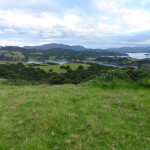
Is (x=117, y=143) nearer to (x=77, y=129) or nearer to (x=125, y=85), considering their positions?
(x=77, y=129)

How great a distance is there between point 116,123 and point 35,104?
14.2 feet

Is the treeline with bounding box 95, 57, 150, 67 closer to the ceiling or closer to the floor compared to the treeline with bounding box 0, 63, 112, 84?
closer to the ceiling

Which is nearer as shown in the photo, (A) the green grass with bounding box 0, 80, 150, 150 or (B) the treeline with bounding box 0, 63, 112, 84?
(A) the green grass with bounding box 0, 80, 150, 150

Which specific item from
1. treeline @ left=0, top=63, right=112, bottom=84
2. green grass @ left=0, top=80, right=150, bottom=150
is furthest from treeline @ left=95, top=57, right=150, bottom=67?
green grass @ left=0, top=80, right=150, bottom=150

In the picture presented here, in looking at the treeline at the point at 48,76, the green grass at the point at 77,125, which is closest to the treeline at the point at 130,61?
the treeline at the point at 48,76

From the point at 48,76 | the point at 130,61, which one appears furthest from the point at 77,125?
the point at 130,61

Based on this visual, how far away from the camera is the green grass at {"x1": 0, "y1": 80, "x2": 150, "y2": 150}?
4.54 meters

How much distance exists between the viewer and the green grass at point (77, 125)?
179 inches

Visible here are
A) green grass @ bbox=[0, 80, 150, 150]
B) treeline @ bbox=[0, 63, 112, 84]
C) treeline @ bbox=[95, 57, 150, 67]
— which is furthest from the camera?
treeline @ bbox=[95, 57, 150, 67]

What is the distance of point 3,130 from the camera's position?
543 cm

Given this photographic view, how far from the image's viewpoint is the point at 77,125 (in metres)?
5.74

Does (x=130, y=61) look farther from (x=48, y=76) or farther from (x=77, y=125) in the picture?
(x=77, y=125)

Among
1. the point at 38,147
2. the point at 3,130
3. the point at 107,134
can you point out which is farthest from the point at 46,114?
the point at 107,134

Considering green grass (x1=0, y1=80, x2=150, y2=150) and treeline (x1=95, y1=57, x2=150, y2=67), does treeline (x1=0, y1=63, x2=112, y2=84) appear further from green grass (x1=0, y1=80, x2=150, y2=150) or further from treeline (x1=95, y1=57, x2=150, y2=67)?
green grass (x1=0, y1=80, x2=150, y2=150)
